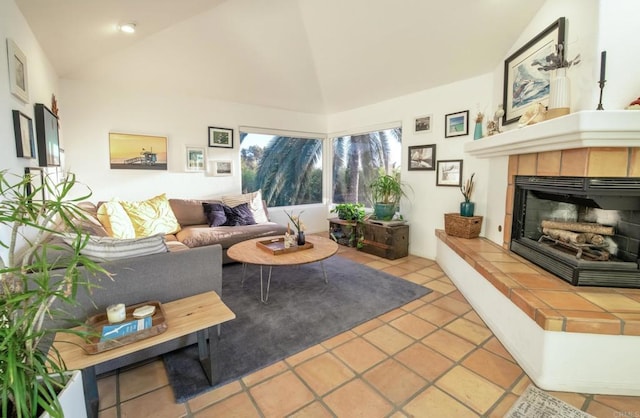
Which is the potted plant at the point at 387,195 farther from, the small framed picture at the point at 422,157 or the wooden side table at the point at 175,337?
the wooden side table at the point at 175,337

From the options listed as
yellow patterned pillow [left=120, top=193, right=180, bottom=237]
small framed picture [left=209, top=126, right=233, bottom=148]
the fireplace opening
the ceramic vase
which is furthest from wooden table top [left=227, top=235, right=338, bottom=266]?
small framed picture [left=209, top=126, right=233, bottom=148]

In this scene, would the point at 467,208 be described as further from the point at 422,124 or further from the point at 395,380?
the point at 395,380

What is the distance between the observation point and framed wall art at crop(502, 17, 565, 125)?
232 cm

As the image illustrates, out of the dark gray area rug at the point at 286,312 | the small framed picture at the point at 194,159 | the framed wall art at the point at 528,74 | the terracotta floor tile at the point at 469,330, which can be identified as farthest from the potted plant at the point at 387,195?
the small framed picture at the point at 194,159

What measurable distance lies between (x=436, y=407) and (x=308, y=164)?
4.76 metres

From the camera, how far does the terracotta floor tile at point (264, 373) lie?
5.75 feet

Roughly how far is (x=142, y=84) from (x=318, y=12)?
8.09 ft

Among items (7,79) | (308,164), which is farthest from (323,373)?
(308,164)

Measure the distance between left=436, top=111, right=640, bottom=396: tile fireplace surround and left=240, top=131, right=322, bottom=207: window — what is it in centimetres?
383

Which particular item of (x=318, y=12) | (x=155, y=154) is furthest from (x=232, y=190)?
(x=318, y=12)

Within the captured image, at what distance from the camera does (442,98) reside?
3832mm

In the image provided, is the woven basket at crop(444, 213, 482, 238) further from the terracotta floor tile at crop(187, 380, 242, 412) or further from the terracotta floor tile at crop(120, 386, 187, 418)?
the terracotta floor tile at crop(120, 386, 187, 418)

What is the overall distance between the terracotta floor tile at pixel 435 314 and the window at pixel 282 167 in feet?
11.6

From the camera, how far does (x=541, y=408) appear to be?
154 cm
